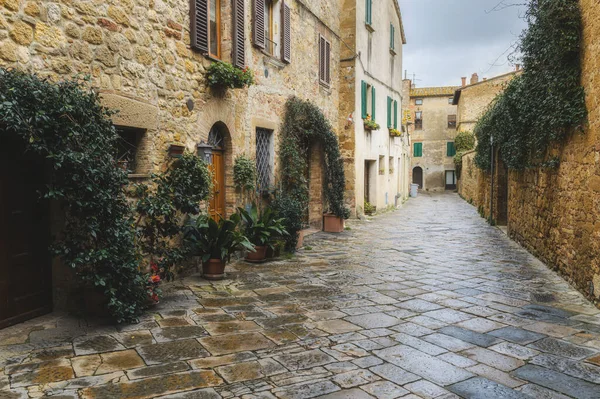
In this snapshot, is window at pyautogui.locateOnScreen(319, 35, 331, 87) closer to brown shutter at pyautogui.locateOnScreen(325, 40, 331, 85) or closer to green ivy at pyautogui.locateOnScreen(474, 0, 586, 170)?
brown shutter at pyautogui.locateOnScreen(325, 40, 331, 85)

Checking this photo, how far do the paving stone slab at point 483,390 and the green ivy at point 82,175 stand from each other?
10.1 feet

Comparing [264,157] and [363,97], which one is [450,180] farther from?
[264,157]

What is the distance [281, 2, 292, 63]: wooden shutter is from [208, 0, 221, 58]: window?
7.64ft

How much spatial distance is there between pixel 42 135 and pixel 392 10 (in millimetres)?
17689

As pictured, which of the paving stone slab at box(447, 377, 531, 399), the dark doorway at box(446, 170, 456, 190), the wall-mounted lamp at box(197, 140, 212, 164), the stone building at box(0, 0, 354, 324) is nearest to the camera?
the paving stone slab at box(447, 377, 531, 399)

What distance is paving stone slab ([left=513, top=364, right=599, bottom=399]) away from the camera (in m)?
3.15

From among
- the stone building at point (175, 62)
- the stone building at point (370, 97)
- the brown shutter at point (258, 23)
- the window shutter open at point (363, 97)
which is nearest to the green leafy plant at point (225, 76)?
the stone building at point (175, 62)

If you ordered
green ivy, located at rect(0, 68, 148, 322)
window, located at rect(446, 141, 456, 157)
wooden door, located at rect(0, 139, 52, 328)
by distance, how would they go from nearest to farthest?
green ivy, located at rect(0, 68, 148, 322) < wooden door, located at rect(0, 139, 52, 328) < window, located at rect(446, 141, 456, 157)

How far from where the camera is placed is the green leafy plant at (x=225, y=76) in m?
6.81

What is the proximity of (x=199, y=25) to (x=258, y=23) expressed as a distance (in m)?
2.14

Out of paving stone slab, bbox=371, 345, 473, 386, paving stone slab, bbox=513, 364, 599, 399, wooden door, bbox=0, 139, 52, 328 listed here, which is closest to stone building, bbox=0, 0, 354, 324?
wooden door, bbox=0, 139, 52, 328

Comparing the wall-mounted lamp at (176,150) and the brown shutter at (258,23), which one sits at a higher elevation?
the brown shutter at (258,23)

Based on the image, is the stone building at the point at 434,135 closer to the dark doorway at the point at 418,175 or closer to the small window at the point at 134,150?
the dark doorway at the point at 418,175

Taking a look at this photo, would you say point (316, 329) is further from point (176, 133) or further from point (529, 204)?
point (529, 204)
